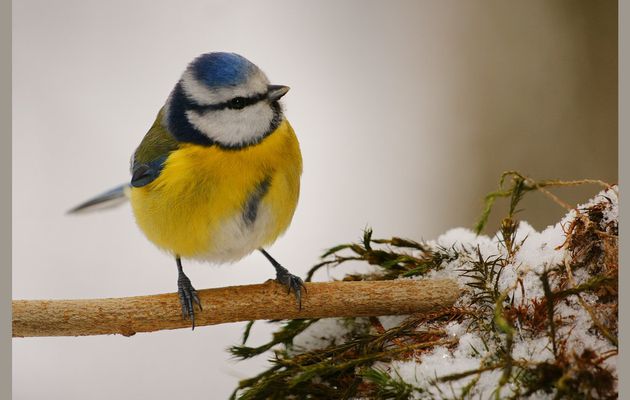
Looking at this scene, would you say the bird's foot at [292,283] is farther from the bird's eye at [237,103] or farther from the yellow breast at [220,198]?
the bird's eye at [237,103]

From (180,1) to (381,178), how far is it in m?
1.08

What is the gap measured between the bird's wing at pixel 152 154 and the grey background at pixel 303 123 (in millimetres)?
658

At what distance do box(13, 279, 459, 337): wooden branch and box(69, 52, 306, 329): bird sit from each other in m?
0.05

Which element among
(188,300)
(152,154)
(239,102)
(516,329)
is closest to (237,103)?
(239,102)

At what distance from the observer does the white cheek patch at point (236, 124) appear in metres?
1.26

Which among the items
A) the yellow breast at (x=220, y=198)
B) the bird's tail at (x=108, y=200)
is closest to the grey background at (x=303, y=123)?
the bird's tail at (x=108, y=200)

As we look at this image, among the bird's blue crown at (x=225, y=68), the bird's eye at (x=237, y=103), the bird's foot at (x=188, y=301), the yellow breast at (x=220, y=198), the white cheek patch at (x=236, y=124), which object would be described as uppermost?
the bird's blue crown at (x=225, y=68)

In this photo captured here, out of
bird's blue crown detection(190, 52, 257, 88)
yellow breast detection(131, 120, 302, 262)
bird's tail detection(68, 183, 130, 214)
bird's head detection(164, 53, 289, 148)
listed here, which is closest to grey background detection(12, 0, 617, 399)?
bird's tail detection(68, 183, 130, 214)

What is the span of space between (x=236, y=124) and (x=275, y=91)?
3.9 inches

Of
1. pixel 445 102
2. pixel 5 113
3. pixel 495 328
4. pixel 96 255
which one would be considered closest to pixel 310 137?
pixel 445 102

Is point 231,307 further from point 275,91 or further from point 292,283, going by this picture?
point 275,91

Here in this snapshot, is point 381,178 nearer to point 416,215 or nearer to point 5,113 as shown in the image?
point 416,215

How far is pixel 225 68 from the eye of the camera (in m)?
1.21

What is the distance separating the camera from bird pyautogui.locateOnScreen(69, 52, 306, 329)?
1241mm
